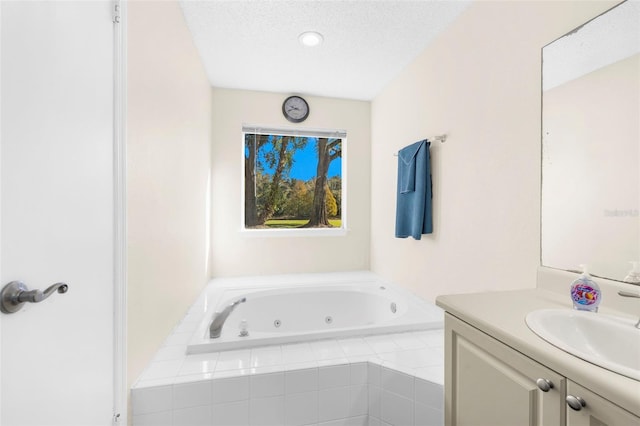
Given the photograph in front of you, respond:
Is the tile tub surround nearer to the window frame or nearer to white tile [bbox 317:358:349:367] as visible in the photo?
white tile [bbox 317:358:349:367]

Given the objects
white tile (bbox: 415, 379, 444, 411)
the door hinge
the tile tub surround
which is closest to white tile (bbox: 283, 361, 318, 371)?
the tile tub surround

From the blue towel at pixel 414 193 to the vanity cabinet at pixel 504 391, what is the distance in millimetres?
1175

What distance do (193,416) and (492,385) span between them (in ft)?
3.89

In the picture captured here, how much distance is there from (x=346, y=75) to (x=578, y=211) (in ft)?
7.06

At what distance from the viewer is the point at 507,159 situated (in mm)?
1499

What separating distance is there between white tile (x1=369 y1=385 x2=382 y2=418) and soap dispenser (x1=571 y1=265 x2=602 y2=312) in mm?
893

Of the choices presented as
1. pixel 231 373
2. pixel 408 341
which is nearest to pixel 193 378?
pixel 231 373

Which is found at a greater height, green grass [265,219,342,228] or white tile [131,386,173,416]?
green grass [265,219,342,228]

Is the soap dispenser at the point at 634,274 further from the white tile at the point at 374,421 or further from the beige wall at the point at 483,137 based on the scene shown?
the white tile at the point at 374,421

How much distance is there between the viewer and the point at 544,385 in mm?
687

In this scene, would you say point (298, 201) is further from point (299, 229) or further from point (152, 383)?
point (152, 383)

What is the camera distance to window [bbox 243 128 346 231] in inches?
125

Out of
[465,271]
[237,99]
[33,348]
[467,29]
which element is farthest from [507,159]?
[237,99]

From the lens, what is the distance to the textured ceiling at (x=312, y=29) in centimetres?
181
